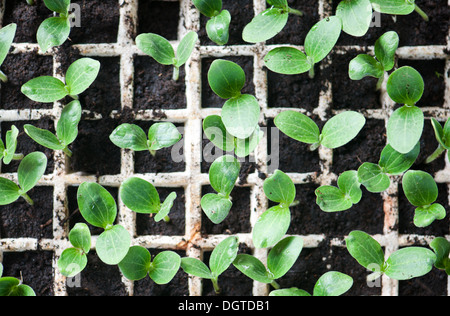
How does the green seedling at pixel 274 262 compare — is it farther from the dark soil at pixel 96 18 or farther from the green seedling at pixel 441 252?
the dark soil at pixel 96 18

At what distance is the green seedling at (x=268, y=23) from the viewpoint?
0.96m

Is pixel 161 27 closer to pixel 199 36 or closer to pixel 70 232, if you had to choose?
pixel 199 36

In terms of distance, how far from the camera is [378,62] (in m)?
0.98

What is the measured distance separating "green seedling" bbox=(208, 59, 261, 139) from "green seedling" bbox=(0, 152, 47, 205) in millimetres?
433

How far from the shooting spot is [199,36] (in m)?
1.04

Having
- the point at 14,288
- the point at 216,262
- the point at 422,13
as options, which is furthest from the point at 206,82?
the point at 14,288

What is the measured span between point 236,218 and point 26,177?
0.51 metres

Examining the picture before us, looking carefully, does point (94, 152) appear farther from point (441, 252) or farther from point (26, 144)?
point (441, 252)

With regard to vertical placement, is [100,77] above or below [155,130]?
above

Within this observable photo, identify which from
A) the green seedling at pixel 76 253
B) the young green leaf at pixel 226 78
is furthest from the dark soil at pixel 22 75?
the young green leaf at pixel 226 78

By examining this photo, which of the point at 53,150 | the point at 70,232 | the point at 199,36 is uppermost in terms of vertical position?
the point at 199,36

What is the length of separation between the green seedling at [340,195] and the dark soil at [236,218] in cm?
18

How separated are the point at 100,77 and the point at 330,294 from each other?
0.76 meters
